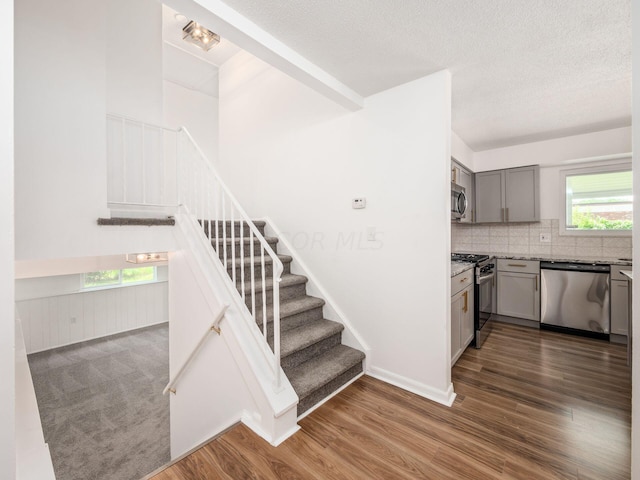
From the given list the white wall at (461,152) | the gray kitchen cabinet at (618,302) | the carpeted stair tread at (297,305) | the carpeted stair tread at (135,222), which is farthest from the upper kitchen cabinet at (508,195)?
the carpeted stair tread at (135,222)

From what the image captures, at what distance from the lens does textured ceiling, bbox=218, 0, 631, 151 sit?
5.08 ft

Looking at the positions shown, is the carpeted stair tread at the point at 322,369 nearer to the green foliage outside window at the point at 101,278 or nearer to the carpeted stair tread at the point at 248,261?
the carpeted stair tread at the point at 248,261

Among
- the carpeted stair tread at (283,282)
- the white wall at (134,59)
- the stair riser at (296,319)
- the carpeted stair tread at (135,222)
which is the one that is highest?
the white wall at (134,59)

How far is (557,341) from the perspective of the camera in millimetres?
3301

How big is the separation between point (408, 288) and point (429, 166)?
3.21ft

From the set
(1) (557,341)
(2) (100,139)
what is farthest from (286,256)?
(1) (557,341)

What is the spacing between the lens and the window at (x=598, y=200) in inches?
143

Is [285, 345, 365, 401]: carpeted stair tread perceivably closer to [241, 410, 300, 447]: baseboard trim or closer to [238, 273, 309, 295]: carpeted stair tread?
[241, 410, 300, 447]: baseboard trim

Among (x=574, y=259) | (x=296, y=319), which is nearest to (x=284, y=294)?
(x=296, y=319)

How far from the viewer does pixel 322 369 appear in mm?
2268

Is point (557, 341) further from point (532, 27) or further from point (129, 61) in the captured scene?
point (129, 61)

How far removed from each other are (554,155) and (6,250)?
17.3ft

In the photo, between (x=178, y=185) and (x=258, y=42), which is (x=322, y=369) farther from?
(x=258, y=42)

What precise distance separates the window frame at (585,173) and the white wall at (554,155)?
43 mm
